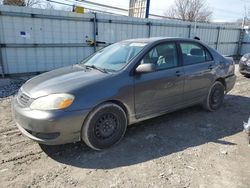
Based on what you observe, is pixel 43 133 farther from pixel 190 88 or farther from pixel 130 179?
pixel 190 88

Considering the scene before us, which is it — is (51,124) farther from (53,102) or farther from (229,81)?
(229,81)

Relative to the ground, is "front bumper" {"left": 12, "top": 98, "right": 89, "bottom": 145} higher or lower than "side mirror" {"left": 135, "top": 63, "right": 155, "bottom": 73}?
lower

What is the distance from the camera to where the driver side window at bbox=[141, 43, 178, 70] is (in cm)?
379

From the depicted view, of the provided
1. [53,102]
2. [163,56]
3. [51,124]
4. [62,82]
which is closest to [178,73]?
[163,56]

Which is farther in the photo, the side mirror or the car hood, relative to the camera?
the side mirror

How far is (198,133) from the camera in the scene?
3949 millimetres

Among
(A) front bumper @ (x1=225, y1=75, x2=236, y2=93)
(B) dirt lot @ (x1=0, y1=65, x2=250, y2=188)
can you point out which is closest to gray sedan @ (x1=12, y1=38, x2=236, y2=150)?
(B) dirt lot @ (x1=0, y1=65, x2=250, y2=188)

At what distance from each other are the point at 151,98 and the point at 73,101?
133 cm

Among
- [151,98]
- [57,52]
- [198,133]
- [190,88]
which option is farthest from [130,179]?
[57,52]

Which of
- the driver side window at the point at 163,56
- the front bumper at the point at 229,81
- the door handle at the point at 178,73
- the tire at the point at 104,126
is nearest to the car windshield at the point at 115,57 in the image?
the driver side window at the point at 163,56

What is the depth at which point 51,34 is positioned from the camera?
325 inches

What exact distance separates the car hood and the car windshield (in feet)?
0.84

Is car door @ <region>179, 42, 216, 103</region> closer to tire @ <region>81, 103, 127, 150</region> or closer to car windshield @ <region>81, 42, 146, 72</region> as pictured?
car windshield @ <region>81, 42, 146, 72</region>

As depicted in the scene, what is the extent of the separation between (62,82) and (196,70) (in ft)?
8.29
